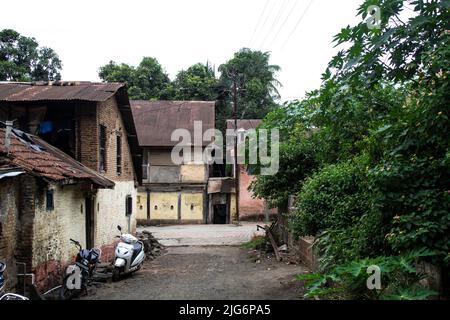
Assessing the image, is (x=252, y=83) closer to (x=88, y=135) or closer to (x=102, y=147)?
(x=102, y=147)

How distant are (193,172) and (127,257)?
59.2 feet

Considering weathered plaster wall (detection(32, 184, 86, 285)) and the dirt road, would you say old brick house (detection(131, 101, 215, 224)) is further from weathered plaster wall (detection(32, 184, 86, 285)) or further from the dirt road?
weathered plaster wall (detection(32, 184, 86, 285))

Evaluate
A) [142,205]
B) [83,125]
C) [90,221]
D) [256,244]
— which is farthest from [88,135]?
[142,205]

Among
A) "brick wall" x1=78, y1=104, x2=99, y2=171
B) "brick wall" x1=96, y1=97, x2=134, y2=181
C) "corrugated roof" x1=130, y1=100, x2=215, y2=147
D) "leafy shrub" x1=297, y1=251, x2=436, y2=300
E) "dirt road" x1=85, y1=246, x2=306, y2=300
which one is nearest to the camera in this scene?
"leafy shrub" x1=297, y1=251, x2=436, y2=300

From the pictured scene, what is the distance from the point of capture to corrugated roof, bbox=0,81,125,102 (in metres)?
11.8

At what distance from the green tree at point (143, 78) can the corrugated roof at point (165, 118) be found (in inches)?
162

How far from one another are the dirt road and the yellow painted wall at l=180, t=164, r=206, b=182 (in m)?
13.9

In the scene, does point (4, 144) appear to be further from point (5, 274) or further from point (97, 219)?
point (97, 219)

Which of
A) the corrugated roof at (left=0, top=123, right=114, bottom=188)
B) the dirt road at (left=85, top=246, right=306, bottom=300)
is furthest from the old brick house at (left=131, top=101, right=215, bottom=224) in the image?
the corrugated roof at (left=0, top=123, right=114, bottom=188)

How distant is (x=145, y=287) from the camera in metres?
9.37

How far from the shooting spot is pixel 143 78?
34.7 meters

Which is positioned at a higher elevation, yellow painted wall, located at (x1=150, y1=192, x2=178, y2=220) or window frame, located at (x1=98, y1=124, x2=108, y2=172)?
window frame, located at (x1=98, y1=124, x2=108, y2=172)

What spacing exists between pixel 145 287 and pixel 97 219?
3.93m

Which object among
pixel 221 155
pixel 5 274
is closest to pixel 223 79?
pixel 221 155
